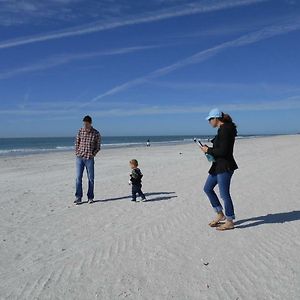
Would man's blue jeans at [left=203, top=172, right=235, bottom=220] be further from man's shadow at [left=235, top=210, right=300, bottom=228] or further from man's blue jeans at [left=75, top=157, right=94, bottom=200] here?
man's blue jeans at [left=75, top=157, right=94, bottom=200]

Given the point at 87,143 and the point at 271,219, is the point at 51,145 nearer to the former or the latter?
the point at 87,143

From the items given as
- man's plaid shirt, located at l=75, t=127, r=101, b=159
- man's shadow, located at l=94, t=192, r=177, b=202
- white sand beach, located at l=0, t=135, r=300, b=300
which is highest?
man's plaid shirt, located at l=75, t=127, r=101, b=159

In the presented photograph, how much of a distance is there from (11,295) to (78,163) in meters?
4.76

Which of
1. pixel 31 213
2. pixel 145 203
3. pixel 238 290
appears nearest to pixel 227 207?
pixel 238 290

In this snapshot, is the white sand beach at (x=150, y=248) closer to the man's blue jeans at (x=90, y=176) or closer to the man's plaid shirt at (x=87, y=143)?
the man's blue jeans at (x=90, y=176)

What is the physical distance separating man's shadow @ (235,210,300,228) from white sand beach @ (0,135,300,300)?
16mm

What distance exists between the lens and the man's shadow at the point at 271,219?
636 cm

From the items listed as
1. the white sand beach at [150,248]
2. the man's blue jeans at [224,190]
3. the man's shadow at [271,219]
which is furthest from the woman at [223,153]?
the man's shadow at [271,219]

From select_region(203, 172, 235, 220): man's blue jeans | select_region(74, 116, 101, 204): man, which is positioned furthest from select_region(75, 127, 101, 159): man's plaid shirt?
select_region(203, 172, 235, 220): man's blue jeans

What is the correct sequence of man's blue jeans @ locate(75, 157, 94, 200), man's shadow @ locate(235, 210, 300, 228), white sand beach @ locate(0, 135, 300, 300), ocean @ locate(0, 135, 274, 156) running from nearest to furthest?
white sand beach @ locate(0, 135, 300, 300) < man's shadow @ locate(235, 210, 300, 228) < man's blue jeans @ locate(75, 157, 94, 200) < ocean @ locate(0, 135, 274, 156)

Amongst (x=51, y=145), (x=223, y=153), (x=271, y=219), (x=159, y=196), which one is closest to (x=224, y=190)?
(x=223, y=153)

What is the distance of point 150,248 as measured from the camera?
512 cm

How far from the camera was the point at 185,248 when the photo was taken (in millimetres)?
5090

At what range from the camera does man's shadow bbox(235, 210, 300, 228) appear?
6.36 meters
